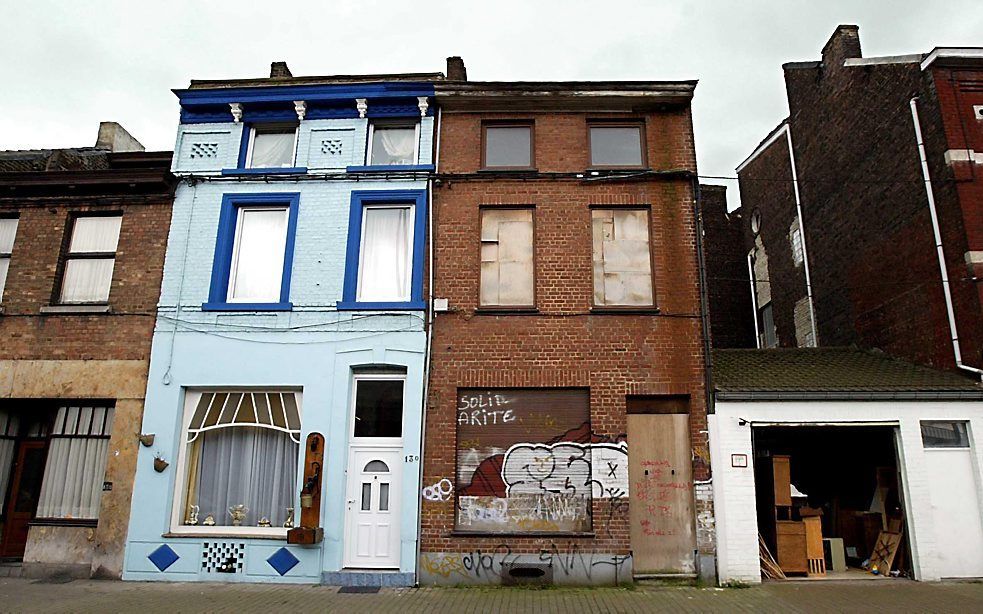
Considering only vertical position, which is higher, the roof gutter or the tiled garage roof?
the tiled garage roof

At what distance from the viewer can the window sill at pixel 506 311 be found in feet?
36.2

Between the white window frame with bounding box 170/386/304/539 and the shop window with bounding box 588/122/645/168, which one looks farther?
the shop window with bounding box 588/122/645/168

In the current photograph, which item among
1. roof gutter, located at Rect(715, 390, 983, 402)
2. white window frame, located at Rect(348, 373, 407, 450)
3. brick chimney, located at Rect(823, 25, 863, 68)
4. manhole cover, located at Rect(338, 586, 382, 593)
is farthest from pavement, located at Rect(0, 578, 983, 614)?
brick chimney, located at Rect(823, 25, 863, 68)

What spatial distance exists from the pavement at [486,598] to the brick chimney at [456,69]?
10.4 metres

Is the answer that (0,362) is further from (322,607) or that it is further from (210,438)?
(322,607)

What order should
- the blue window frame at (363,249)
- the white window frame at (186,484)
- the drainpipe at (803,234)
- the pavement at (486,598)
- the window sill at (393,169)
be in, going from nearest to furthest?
1. the pavement at (486,598)
2. the white window frame at (186,484)
3. the blue window frame at (363,249)
4. the window sill at (393,169)
5. the drainpipe at (803,234)

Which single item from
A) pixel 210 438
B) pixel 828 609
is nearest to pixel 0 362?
pixel 210 438

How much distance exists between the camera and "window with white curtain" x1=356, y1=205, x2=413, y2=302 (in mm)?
11430

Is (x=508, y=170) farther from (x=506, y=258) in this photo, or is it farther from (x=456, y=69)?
(x=456, y=69)

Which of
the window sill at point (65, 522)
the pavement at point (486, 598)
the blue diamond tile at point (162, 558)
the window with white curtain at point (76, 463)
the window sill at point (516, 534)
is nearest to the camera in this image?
the pavement at point (486, 598)

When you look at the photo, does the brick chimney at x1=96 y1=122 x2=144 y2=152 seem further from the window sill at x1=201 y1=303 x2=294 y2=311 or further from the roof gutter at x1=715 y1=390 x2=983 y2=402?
the roof gutter at x1=715 y1=390 x2=983 y2=402

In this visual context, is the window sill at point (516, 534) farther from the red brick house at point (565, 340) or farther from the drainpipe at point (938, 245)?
the drainpipe at point (938, 245)

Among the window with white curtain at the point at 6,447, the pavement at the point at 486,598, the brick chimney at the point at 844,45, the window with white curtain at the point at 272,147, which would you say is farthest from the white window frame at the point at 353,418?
the brick chimney at the point at 844,45

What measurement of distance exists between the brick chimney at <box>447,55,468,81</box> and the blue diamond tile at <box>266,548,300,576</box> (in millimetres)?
10111
